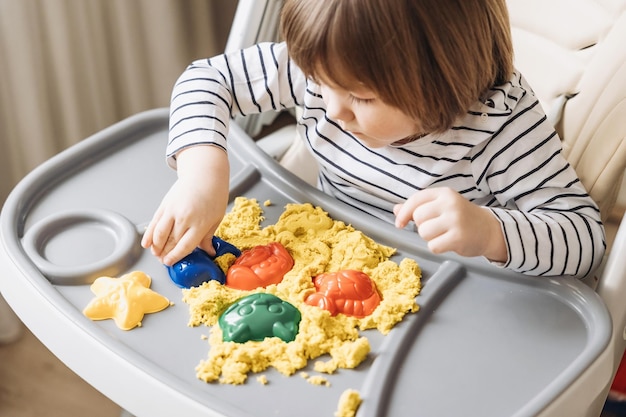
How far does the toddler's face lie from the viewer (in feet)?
2.12

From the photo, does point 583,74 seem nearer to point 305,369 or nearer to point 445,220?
point 445,220

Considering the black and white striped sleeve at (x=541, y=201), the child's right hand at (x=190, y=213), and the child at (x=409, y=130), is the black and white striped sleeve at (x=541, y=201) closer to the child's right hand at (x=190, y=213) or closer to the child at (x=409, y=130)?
the child at (x=409, y=130)

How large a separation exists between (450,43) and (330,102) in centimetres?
11

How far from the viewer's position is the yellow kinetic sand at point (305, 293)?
0.61 m

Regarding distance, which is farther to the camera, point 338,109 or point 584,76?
point 584,76

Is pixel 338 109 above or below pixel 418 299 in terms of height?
above

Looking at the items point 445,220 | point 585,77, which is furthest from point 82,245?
point 585,77

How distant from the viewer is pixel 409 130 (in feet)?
2.27

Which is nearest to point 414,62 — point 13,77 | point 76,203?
point 76,203

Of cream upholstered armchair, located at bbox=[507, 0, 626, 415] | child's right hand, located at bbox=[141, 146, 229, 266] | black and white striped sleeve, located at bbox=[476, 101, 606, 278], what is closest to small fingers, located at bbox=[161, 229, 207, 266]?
child's right hand, located at bbox=[141, 146, 229, 266]

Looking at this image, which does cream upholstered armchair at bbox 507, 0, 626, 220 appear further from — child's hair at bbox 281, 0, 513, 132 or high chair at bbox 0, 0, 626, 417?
child's hair at bbox 281, 0, 513, 132

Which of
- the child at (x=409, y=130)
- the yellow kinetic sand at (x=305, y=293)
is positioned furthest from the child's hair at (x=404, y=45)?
the yellow kinetic sand at (x=305, y=293)

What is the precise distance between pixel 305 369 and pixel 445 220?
6.4 inches

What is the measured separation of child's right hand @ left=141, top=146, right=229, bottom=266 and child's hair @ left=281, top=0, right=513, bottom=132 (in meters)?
0.15
